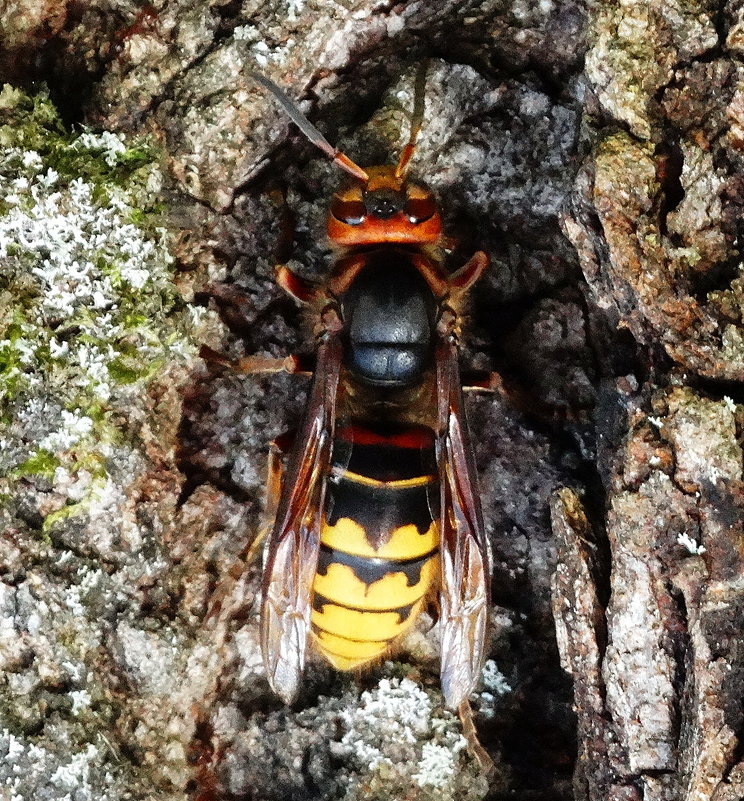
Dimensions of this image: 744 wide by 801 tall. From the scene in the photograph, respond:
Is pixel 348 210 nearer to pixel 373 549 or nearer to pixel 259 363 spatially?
pixel 259 363

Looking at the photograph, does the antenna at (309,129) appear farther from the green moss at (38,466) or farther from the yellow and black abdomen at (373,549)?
the green moss at (38,466)

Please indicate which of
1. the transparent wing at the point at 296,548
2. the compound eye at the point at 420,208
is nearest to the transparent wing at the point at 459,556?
the transparent wing at the point at 296,548

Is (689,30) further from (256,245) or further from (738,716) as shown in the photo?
(738,716)

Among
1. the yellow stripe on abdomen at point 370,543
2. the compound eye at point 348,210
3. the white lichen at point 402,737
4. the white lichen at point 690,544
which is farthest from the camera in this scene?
the compound eye at point 348,210

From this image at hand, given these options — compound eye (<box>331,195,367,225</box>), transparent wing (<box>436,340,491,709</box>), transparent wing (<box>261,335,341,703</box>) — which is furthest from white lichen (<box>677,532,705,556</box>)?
compound eye (<box>331,195,367,225</box>)

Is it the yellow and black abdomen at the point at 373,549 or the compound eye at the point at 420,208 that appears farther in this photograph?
the compound eye at the point at 420,208

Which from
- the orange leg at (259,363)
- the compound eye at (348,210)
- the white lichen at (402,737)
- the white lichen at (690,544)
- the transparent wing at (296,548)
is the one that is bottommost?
the white lichen at (402,737)
